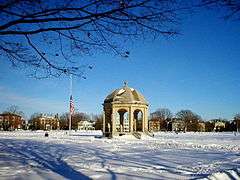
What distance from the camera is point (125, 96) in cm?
4644

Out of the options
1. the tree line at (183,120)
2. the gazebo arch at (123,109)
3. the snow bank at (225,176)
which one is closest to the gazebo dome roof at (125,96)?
the gazebo arch at (123,109)

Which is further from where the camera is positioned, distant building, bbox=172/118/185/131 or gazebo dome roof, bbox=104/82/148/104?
distant building, bbox=172/118/185/131

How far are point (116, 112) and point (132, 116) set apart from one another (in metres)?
2.23

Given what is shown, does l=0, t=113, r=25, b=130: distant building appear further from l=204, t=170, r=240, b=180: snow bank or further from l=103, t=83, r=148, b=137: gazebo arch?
l=204, t=170, r=240, b=180: snow bank

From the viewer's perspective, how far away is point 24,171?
12.1 m

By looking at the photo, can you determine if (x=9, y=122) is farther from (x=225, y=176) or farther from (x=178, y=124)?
(x=225, y=176)

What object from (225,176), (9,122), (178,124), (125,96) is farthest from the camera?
(178,124)

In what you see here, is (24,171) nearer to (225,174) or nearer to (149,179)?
(149,179)

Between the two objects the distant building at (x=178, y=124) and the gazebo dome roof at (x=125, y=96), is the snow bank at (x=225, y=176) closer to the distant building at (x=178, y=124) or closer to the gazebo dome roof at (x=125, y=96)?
the gazebo dome roof at (x=125, y=96)

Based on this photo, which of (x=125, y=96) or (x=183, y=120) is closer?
(x=125, y=96)

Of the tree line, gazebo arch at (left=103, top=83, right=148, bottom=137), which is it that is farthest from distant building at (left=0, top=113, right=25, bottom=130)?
gazebo arch at (left=103, top=83, right=148, bottom=137)

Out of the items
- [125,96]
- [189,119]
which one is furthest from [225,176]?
[189,119]

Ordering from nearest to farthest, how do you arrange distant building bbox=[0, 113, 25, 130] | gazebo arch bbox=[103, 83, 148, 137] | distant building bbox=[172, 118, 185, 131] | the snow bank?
the snow bank < gazebo arch bbox=[103, 83, 148, 137] < distant building bbox=[0, 113, 25, 130] < distant building bbox=[172, 118, 185, 131]

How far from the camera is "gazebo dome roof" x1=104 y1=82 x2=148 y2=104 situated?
45.8m
